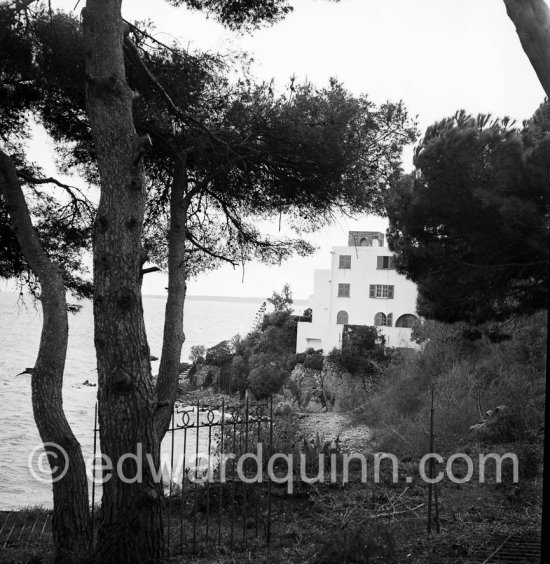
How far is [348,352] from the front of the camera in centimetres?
2634

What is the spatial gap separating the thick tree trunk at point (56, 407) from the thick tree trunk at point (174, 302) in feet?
4.47

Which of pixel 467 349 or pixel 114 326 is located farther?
pixel 467 349

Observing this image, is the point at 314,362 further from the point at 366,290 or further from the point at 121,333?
the point at 121,333

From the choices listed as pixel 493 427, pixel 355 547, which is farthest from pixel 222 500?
pixel 493 427

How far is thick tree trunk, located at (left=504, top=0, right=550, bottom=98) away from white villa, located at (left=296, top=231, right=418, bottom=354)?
88.0ft

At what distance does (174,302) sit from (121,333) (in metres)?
2.48

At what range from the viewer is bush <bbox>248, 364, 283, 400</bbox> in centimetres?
2878

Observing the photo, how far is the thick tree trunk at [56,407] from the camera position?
18.6ft

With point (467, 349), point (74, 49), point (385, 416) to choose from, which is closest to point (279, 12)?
point (74, 49)

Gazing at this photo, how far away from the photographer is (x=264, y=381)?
95.5ft

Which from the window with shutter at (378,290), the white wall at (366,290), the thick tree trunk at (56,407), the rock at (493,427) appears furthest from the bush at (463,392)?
the window with shutter at (378,290)

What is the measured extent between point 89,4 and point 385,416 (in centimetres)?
1392

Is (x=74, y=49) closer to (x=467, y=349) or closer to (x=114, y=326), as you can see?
(x=114, y=326)

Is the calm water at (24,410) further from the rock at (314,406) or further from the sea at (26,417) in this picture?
the rock at (314,406)
